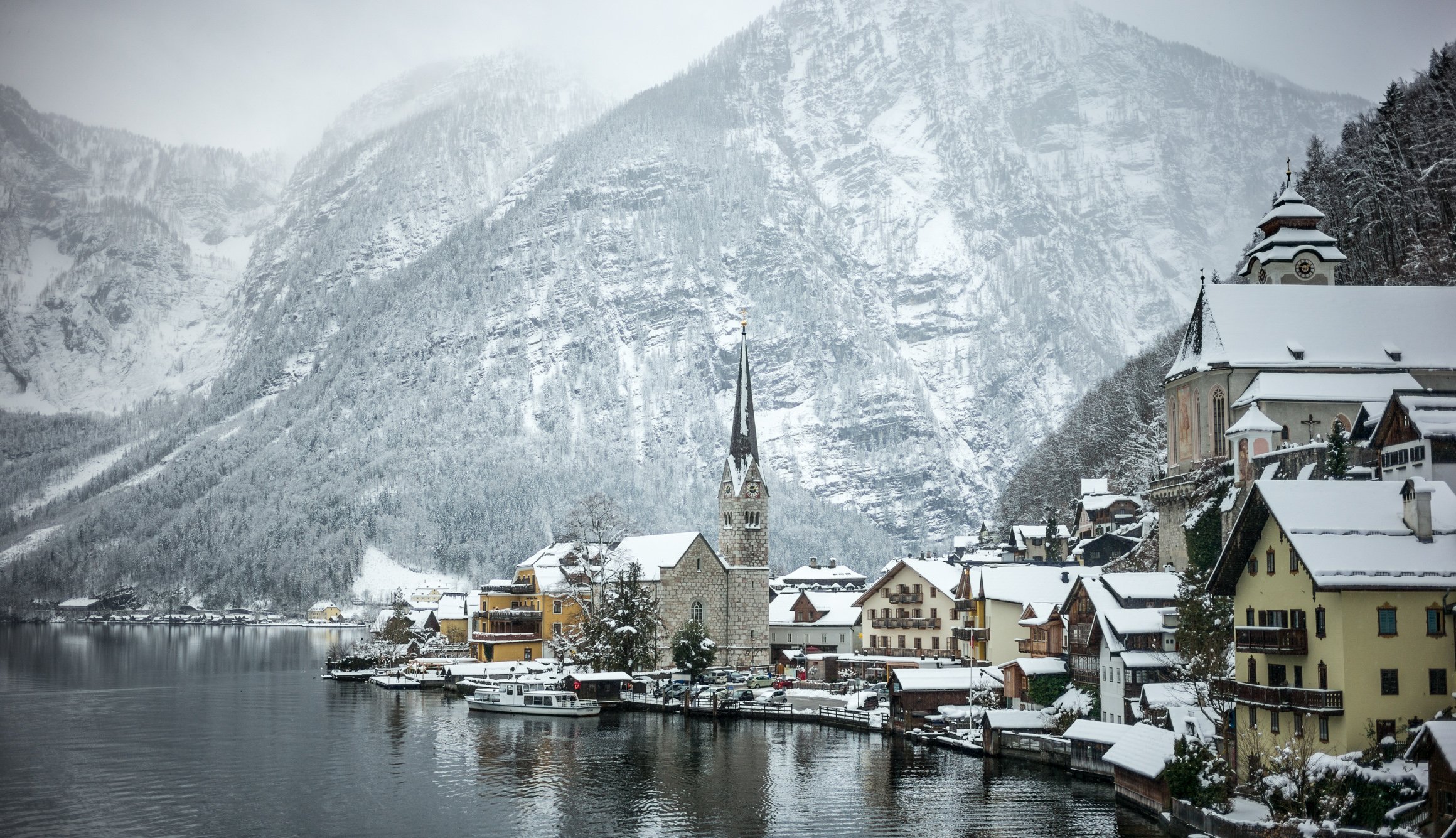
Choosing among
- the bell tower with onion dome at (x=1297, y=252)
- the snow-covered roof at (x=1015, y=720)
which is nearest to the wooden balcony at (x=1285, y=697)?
the snow-covered roof at (x=1015, y=720)

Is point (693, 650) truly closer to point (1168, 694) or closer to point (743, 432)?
point (743, 432)

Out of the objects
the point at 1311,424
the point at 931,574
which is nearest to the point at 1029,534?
the point at 931,574

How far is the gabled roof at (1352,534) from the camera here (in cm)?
4138

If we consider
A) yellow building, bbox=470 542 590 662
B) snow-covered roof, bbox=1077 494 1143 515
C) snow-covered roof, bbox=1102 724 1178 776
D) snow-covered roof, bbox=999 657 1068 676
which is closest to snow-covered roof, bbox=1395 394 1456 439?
snow-covered roof, bbox=1102 724 1178 776

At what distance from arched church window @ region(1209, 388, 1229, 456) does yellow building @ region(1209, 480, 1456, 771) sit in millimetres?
23618

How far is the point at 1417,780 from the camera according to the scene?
38.0 m

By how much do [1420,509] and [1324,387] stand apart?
26214 mm

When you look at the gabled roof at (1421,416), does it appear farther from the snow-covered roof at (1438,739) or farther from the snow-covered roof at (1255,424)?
the snow-covered roof at (1438,739)

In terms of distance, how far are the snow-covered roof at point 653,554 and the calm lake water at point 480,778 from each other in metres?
20.8

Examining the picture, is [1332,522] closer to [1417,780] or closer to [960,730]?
[1417,780]

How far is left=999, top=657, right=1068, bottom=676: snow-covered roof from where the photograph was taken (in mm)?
72438

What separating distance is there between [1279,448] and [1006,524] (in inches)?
4713

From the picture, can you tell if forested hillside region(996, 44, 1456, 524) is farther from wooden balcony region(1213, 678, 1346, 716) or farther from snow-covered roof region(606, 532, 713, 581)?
snow-covered roof region(606, 532, 713, 581)

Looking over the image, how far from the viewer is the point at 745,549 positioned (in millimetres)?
117688
